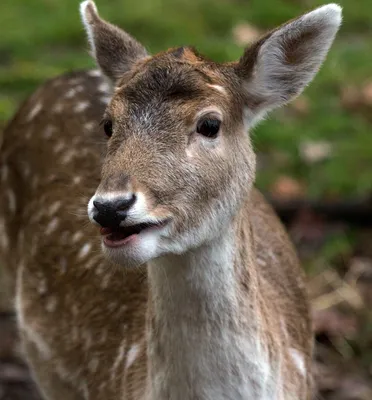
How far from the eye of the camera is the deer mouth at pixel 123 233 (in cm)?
324

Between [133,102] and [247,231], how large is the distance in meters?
0.62

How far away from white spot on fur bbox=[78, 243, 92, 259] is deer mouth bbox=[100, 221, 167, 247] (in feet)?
4.73

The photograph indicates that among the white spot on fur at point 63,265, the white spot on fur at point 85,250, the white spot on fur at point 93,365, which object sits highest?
the white spot on fur at point 85,250

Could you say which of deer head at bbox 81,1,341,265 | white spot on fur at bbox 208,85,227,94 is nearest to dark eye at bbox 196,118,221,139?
deer head at bbox 81,1,341,265

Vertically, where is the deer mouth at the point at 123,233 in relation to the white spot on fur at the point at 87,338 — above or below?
above

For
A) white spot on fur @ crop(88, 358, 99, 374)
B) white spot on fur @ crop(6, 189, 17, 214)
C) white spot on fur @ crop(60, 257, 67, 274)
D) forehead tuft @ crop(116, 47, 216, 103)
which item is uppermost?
forehead tuft @ crop(116, 47, 216, 103)

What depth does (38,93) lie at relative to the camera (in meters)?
5.42

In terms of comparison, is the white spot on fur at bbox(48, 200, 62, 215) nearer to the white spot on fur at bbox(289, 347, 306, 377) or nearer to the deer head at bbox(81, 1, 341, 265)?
the deer head at bbox(81, 1, 341, 265)

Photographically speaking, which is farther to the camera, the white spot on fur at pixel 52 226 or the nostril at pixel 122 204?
the white spot on fur at pixel 52 226

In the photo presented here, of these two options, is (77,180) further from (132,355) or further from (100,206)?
(100,206)

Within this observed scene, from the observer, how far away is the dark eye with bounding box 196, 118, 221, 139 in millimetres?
3463

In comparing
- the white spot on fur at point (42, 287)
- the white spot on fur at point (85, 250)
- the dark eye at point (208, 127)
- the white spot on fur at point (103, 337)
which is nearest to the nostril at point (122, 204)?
the dark eye at point (208, 127)

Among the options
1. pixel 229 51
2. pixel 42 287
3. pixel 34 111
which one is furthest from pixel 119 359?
pixel 229 51

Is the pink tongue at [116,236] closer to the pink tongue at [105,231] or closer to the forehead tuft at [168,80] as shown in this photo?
the pink tongue at [105,231]
